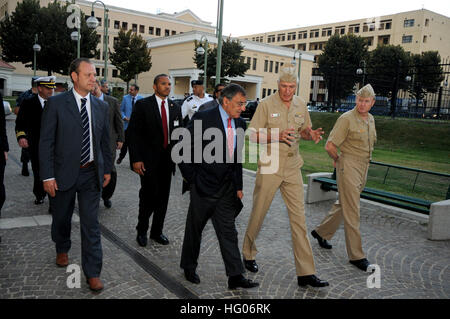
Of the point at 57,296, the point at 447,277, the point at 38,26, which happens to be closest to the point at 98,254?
the point at 57,296

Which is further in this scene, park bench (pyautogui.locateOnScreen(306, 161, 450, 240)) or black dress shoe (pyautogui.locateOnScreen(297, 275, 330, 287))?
park bench (pyautogui.locateOnScreen(306, 161, 450, 240))

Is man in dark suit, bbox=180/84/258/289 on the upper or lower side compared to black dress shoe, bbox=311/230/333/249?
upper

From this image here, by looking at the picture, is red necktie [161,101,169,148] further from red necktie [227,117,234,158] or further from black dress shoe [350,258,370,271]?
black dress shoe [350,258,370,271]

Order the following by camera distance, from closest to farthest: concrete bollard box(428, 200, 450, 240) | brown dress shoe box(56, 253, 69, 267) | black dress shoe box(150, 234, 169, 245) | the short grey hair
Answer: the short grey hair < brown dress shoe box(56, 253, 69, 267) < black dress shoe box(150, 234, 169, 245) < concrete bollard box(428, 200, 450, 240)

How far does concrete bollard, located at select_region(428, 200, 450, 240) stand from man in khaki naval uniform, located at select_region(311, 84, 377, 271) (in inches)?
69.3

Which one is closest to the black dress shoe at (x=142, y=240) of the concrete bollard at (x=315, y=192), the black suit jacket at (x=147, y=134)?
the black suit jacket at (x=147, y=134)

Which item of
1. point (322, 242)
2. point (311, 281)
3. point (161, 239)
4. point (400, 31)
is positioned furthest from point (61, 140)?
point (400, 31)

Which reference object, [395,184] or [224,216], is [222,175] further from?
[395,184]

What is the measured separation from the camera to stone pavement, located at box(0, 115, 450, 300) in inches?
152

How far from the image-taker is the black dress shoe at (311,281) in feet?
13.2

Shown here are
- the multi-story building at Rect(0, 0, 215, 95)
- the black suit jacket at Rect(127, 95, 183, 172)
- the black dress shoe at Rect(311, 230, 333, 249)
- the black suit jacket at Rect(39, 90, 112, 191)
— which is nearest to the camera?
the black suit jacket at Rect(39, 90, 112, 191)

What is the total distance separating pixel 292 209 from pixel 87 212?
203 centimetres

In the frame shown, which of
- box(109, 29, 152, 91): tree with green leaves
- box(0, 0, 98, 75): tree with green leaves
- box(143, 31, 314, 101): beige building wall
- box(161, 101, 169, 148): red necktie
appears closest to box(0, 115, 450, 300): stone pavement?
box(161, 101, 169, 148): red necktie
